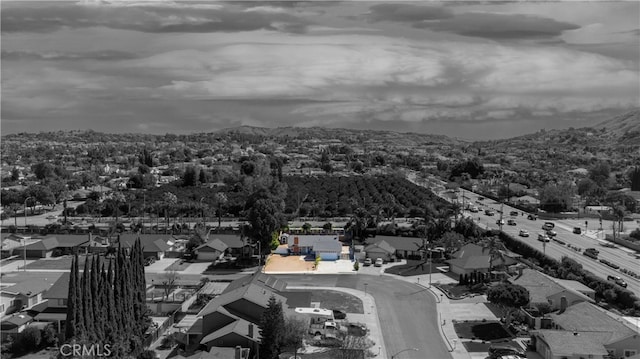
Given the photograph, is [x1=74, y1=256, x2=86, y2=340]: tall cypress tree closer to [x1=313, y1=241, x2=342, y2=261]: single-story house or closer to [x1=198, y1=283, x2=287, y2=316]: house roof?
[x1=198, y1=283, x2=287, y2=316]: house roof

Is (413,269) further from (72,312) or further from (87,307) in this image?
(72,312)

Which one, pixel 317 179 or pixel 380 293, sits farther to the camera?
pixel 317 179

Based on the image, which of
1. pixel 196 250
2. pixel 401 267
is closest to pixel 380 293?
pixel 401 267

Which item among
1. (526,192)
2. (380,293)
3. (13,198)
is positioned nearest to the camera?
(380,293)

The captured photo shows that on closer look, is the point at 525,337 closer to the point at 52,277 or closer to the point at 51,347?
the point at 51,347

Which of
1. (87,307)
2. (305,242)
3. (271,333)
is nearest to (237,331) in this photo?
(271,333)

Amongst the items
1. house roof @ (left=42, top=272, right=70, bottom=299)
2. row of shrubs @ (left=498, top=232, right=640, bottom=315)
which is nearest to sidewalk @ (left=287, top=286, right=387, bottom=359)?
row of shrubs @ (left=498, top=232, right=640, bottom=315)
